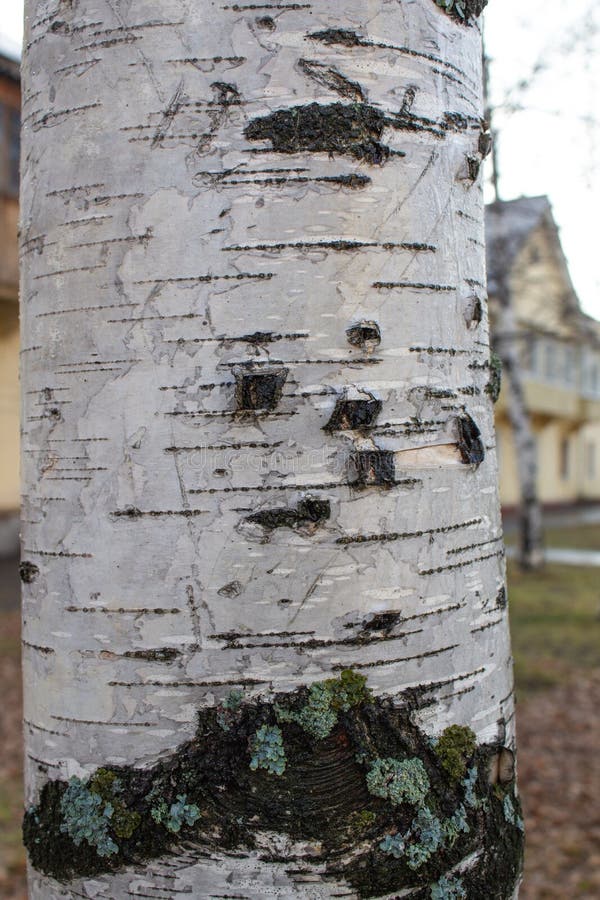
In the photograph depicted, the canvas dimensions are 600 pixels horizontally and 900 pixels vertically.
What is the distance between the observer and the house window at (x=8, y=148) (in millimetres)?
11562

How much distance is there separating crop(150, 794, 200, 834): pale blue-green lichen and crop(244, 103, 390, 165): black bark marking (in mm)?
1026

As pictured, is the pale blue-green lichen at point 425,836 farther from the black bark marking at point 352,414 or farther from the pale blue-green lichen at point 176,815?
the black bark marking at point 352,414

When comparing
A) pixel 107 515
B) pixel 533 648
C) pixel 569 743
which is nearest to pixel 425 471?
pixel 107 515

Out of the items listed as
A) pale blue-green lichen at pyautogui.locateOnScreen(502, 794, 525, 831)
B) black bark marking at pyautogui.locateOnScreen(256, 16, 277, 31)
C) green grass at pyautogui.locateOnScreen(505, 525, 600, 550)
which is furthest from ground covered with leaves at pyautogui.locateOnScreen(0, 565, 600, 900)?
green grass at pyautogui.locateOnScreen(505, 525, 600, 550)

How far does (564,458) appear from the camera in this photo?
29.5 m

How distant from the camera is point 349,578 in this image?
1.23 m

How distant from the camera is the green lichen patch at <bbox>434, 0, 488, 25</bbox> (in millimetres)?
1359

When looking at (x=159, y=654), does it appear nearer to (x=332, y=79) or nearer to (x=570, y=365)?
(x=332, y=79)

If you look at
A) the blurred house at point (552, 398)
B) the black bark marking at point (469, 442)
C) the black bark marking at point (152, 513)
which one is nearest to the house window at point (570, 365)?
the blurred house at point (552, 398)

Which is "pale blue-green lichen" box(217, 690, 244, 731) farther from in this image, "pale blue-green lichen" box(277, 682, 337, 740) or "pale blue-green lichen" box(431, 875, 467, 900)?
"pale blue-green lichen" box(431, 875, 467, 900)

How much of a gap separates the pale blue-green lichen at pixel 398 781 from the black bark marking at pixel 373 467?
441 millimetres

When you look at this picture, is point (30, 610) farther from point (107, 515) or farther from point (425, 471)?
point (425, 471)

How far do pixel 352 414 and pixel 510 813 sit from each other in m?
0.76

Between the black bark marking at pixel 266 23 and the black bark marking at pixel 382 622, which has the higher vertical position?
the black bark marking at pixel 266 23
